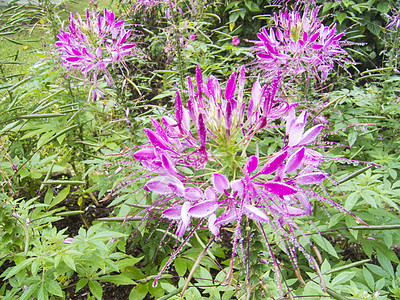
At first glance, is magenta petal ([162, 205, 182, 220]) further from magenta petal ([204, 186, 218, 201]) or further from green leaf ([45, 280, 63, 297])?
green leaf ([45, 280, 63, 297])

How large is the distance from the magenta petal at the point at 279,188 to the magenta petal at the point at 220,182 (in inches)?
4.0

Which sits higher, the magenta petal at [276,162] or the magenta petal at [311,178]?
the magenta petal at [276,162]

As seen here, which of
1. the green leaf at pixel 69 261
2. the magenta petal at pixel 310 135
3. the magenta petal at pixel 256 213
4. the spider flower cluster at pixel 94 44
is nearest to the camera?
the magenta petal at pixel 256 213

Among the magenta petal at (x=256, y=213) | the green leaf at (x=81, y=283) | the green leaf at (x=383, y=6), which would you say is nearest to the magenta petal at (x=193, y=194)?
the magenta petal at (x=256, y=213)

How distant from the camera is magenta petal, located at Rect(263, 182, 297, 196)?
66cm

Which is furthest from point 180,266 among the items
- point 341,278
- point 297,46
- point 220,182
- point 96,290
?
point 297,46

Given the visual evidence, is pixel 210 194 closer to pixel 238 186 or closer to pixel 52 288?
pixel 238 186

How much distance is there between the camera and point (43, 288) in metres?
1.21

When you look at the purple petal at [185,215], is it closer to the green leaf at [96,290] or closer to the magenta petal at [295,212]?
the magenta petal at [295,212]

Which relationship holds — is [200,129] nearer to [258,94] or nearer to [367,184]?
[258,94]

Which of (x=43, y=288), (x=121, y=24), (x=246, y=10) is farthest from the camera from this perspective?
(x=246, y=10)

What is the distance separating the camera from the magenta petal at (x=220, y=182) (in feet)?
2.25

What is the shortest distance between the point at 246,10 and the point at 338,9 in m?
1.27

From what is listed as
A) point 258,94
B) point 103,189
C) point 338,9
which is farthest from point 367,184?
point 338,9
